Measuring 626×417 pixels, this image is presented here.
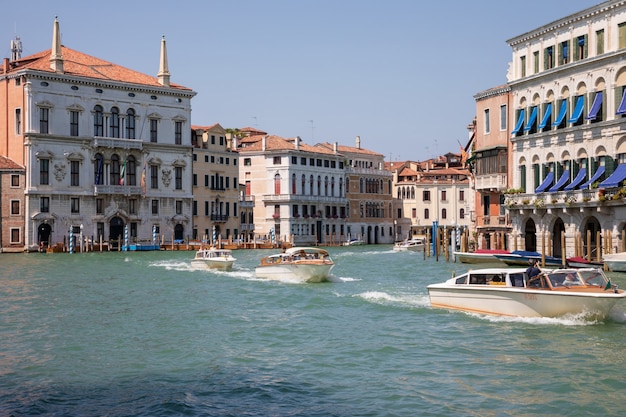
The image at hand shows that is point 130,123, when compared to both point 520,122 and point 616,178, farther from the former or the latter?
point 616,178

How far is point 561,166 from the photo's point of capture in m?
39.8

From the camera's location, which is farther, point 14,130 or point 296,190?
point 296,190

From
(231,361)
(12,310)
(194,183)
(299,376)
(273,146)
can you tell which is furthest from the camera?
(273,146)

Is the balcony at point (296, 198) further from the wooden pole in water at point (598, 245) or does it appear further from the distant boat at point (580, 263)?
the distant boat at point (580, 263)

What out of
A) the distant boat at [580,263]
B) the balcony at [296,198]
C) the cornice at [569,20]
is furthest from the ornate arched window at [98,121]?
the distant boat at [580,263]

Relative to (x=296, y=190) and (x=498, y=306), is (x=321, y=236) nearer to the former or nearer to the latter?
(x=296, y=190)

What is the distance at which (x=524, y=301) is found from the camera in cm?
1905

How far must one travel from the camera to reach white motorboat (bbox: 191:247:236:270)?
38.5 meters

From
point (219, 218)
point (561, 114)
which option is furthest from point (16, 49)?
point (561, 114)

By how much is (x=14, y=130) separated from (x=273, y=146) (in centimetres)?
2674

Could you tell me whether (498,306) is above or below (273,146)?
below

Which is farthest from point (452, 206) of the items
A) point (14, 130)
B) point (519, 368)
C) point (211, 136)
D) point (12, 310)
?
point (519, 368)

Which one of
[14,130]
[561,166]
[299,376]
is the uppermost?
[14,130]

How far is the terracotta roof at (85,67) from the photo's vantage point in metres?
61.3
